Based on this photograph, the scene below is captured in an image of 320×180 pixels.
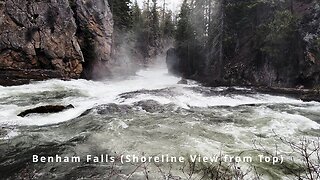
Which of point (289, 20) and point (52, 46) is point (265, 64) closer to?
point (289, 20)

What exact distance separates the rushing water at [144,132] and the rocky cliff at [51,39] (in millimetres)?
6902

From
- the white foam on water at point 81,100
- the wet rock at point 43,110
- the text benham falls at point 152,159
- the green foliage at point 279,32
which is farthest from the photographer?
the green foliage at point 279,32

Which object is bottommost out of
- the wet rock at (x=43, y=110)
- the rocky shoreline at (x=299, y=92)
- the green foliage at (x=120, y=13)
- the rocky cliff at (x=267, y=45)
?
the rocky shoreline at (x=299, y=92)

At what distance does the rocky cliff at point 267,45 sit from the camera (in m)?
17.9

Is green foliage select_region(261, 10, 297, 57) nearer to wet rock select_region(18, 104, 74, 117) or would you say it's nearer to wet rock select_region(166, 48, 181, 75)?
wet rock select_region(18, 104, 74, 117)

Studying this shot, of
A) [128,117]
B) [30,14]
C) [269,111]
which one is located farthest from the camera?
[30,14]

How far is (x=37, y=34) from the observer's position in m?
20.9

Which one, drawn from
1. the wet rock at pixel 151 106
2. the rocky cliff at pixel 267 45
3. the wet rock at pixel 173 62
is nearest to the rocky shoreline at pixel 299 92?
the rocky cliff at pixel 267 45

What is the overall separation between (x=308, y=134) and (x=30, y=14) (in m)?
19.5

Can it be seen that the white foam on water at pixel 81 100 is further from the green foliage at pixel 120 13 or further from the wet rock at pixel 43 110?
the green foliage at pixel 120 13

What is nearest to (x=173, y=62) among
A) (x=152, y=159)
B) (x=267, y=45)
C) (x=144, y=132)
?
(x=267, y=45)

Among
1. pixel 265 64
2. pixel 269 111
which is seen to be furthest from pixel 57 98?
pixel 265 64

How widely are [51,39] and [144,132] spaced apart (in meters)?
16.3

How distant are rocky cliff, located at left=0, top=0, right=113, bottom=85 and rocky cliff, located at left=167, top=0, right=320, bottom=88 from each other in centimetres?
1119
